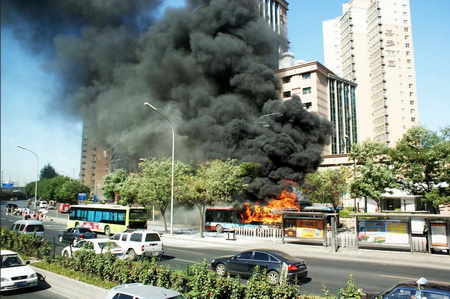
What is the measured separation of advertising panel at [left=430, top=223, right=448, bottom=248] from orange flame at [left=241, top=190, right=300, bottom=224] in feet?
44.0

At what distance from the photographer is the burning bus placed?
30969 mm

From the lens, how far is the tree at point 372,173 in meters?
29.0

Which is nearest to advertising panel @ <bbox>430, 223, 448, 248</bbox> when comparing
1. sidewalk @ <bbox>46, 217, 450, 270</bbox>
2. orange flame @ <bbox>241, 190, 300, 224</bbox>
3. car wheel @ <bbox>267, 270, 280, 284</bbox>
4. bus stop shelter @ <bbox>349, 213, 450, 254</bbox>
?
bus stop shelter @ <bbox>349, 213, 450, 254</bbox>

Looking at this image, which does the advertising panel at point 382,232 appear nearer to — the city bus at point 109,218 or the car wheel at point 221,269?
the car wheel at point 221,269

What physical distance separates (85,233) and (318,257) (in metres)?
14.3

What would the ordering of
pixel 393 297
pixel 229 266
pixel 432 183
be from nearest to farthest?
pixel 393 297, pixel 229 266, pixel 432 183

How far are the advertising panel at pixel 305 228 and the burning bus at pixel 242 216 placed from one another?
7.13 meters

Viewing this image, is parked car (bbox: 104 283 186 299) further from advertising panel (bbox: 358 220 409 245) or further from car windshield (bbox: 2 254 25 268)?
advertising panel (bbox: 358 220 409 245)

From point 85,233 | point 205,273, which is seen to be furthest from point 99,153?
point 205,273

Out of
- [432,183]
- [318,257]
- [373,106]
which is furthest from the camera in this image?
[373,106]

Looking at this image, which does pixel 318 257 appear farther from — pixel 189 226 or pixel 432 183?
pixel 189 226

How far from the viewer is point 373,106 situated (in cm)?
7875

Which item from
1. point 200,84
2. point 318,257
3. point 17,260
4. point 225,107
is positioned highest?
point 200,84

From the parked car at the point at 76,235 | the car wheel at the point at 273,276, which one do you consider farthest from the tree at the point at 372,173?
the parked car at the point at 76,235
